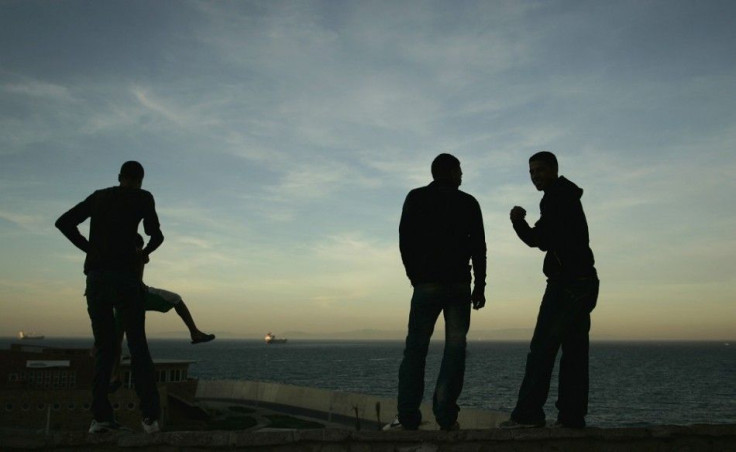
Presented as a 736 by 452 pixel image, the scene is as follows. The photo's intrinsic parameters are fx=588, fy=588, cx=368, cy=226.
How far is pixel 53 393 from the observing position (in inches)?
1425

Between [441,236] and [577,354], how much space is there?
1.70m

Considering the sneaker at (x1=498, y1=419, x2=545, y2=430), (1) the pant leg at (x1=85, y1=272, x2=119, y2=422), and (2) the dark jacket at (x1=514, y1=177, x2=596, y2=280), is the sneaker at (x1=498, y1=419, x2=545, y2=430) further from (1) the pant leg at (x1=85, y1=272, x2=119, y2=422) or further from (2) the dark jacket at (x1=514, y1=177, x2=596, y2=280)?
(1) the pant leg at (x1=85, y1=272, x2=119, y2=422)

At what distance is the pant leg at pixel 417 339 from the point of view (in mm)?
5512

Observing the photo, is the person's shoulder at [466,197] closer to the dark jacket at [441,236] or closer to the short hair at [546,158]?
the dark jacket at [441,236]

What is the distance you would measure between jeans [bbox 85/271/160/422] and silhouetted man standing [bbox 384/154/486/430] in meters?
2.54

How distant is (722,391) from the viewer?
9881 cm

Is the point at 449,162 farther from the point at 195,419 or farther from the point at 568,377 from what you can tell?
the point at 195,419

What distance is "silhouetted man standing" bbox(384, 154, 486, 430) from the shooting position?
5.57 metres

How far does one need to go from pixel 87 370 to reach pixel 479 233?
4319 cm

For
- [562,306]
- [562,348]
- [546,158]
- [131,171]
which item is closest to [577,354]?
[562,348]

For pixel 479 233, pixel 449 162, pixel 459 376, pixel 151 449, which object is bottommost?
pixel 151 449

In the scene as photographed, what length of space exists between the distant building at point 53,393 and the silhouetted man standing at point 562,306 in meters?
34.1

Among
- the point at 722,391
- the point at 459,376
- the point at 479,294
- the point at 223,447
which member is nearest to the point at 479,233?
the point at 479,294

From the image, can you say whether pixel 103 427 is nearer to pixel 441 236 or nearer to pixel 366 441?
pixel 366 441
